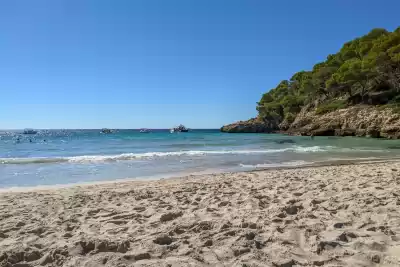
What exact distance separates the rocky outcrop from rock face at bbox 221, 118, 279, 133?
1027 inches

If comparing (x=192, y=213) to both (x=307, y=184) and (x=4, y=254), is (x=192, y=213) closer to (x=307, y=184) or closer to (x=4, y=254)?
(x=4, y=254)

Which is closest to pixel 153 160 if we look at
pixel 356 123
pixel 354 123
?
pixel 356 123

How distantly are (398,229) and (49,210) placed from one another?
5.66 meters

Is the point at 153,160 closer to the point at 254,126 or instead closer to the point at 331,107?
the point at 331,107

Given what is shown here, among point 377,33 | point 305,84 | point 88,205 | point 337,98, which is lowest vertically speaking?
point 88,205

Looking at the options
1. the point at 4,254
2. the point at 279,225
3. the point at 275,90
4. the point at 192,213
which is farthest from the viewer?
the point at 275,90

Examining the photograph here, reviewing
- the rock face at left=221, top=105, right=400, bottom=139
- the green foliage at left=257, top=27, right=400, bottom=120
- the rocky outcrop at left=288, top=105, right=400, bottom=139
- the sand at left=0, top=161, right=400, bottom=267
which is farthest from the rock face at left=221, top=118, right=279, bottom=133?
the sand at left=0, top=161, right=400, bottom=267

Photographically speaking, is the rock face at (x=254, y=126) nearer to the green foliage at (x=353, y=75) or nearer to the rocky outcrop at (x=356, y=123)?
the green foliage at (x=353, y=75)

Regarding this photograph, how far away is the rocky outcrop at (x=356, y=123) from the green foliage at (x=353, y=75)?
3741 mm

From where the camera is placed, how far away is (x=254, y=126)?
87750 mm

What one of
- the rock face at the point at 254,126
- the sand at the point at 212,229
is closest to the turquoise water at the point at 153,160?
the sand at the point at 212,229

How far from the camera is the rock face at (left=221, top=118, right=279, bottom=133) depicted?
82438 millimetres

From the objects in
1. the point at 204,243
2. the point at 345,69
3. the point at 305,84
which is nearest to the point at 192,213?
the point at 204,243

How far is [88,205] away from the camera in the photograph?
227 inches
